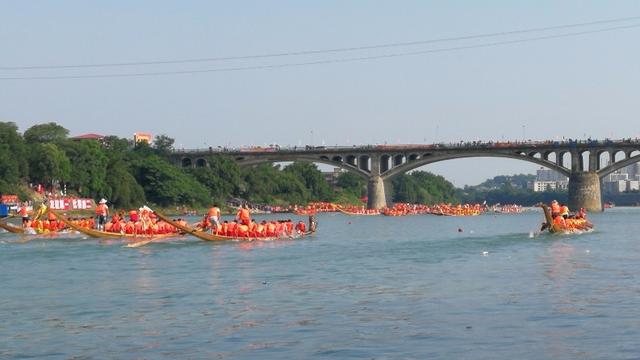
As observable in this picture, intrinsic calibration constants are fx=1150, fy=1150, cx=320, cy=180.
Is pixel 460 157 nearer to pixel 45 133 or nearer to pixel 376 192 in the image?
pixel 376 192

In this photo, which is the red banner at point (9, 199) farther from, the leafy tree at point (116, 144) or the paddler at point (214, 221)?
the paddler at point (214, 221)

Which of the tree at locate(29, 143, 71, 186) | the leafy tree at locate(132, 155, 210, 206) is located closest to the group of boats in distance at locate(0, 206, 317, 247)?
the tree at locate(29, 143, 71, 186)

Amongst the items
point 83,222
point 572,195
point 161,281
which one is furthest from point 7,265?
point 572,195

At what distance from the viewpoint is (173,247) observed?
5266cm

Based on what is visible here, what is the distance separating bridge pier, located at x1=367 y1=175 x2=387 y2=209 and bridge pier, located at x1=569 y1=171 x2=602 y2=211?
26307mm

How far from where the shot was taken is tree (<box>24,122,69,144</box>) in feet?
477

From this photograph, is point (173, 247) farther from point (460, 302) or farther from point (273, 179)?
point (273, 179)

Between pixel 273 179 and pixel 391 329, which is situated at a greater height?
pixel 273 179

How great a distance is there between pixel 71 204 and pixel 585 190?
69071 millimetres

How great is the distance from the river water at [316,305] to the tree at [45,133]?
3901 inches

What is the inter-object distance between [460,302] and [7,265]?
20.2 metres

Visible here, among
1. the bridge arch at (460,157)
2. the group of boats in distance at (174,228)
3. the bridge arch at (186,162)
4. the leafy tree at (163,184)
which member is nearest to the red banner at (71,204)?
the leafy tree at (163,184)

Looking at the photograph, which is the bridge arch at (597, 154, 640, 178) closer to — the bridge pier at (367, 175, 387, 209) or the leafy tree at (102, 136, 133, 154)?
the bridge pier at (367, 175, 387, 209)

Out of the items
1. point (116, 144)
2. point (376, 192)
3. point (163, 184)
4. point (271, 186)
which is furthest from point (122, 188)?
point (271, 186)
